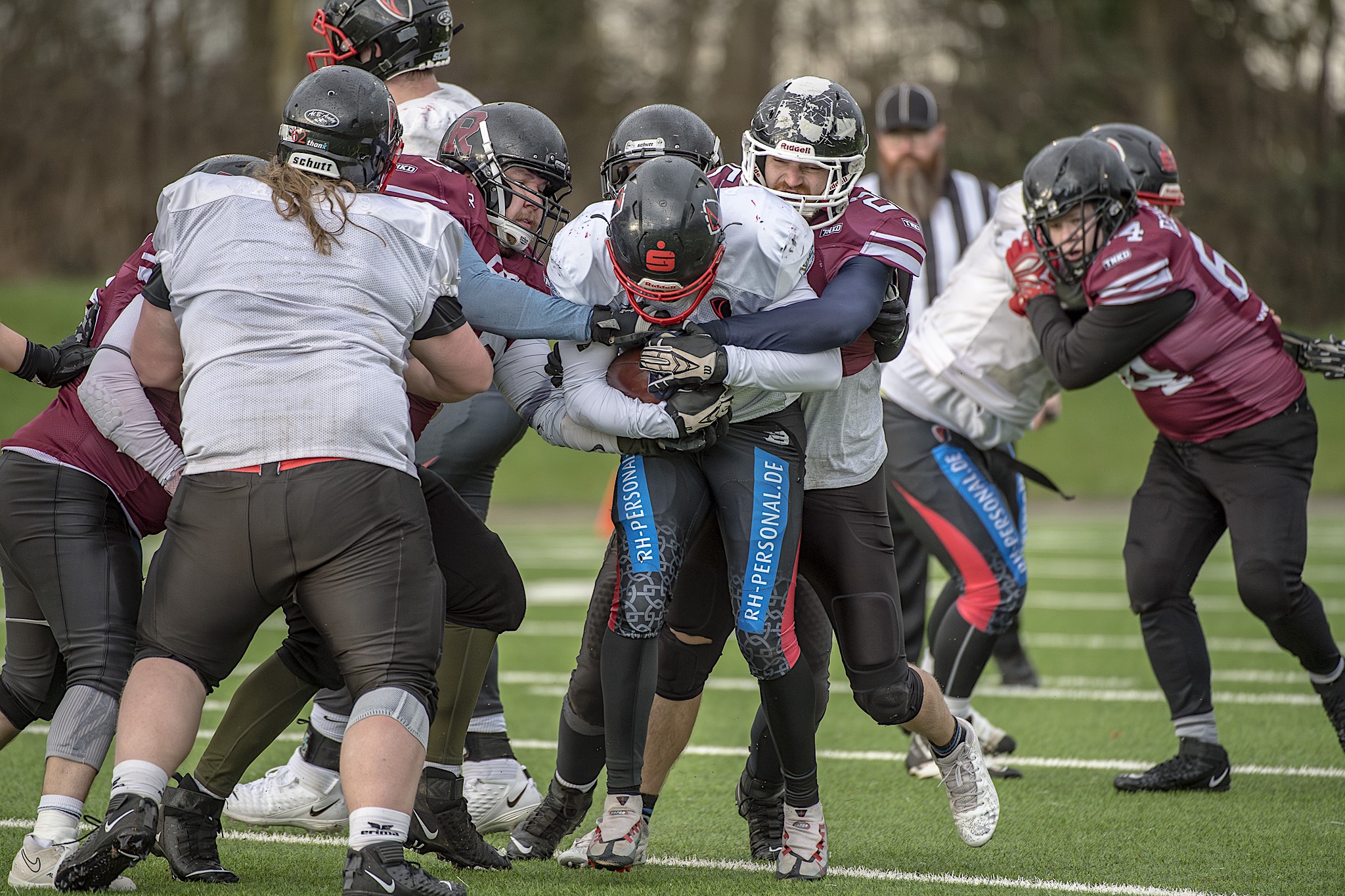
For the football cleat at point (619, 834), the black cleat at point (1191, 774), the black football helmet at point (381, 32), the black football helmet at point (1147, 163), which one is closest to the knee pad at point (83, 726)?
the football cleat at point (619, 834)

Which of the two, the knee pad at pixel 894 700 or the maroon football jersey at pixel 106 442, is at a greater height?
the maroon football jersey at pixel 106 442

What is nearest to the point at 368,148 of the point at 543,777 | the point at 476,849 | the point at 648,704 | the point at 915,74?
the point at 648,704

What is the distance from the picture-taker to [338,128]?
298cm

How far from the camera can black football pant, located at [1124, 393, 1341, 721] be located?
4273mm

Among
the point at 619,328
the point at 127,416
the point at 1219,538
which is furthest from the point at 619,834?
the point at 1219,538

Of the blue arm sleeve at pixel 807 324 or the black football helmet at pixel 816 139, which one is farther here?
the black football helmet at pixel 816 139

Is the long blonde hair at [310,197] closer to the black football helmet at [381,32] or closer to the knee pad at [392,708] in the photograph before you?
the knee pad at [392,708]

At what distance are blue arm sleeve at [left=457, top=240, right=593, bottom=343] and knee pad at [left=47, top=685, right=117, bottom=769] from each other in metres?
1.19

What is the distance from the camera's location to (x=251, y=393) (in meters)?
2.86

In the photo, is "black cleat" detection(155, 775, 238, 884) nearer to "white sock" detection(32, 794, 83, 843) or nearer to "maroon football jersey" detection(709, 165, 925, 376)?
"white sock" detection(32, 794, 83, 843)

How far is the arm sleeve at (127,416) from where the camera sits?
10.5 feet

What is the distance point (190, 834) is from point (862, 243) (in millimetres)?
2120

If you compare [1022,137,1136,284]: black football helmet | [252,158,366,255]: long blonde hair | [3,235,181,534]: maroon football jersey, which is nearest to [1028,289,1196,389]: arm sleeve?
[1022,137,1136,284]: black football helmet

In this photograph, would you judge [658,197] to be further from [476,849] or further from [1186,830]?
[1186,830]
